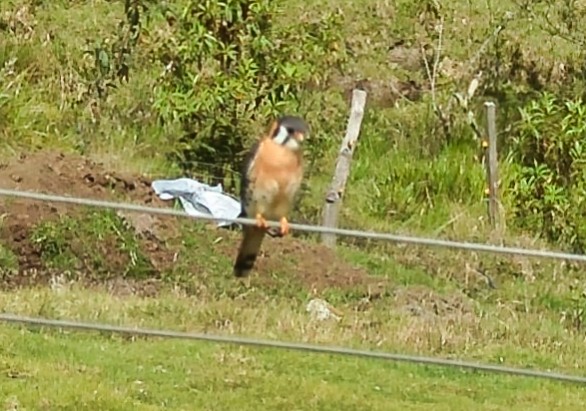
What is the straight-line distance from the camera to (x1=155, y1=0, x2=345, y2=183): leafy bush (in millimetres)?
Answer: 9508

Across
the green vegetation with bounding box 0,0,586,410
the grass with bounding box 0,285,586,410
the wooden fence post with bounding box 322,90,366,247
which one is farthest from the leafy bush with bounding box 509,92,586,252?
the grass with bounding box 0,285,586,410

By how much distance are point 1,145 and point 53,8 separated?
3412mm

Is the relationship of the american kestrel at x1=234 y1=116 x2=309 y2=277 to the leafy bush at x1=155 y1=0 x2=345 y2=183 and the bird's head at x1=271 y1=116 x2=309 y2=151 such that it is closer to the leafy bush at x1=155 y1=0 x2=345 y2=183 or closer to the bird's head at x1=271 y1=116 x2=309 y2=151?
the bird's head at x1=271 y1=116 x2=309 y2=151

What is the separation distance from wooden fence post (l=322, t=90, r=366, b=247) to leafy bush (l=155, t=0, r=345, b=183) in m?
0.56

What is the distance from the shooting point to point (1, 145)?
9.96m

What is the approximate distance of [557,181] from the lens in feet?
31.6

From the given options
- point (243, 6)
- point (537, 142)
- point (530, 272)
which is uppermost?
point (243, 6)

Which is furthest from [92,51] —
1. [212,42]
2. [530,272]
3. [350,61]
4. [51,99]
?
[530,272]

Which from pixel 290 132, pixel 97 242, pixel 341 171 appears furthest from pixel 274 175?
pixel 341 171

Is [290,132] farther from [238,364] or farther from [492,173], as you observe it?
[492,173]

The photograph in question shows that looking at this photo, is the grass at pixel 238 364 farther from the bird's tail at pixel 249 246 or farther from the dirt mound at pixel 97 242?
the bird's tail at pixel 249 246

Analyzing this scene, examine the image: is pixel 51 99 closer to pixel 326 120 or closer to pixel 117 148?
pixel 117 148

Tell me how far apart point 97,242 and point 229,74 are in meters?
1.61

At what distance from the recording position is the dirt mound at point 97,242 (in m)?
8.41
